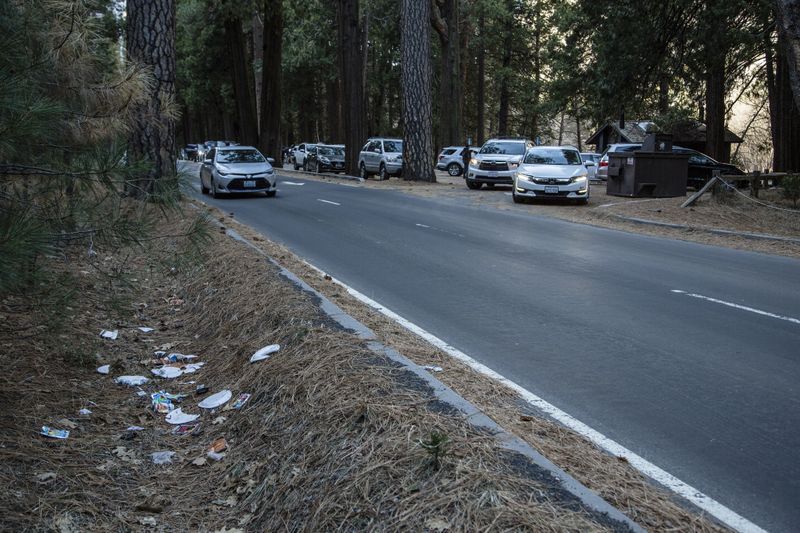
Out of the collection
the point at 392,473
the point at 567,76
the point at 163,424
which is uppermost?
the point at 567,76

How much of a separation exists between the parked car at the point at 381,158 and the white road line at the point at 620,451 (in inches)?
1129

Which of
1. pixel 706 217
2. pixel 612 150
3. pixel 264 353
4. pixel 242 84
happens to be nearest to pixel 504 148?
pixel 612 150

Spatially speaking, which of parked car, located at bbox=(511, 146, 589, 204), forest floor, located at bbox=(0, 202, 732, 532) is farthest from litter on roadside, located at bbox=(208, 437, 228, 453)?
parked car, located at bbox=(511, 146, 589, 204)

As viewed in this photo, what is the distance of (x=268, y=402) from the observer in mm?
4629

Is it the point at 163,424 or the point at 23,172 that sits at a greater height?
the point at 23,172

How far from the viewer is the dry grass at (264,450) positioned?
3.14 m

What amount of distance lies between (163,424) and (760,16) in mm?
22192

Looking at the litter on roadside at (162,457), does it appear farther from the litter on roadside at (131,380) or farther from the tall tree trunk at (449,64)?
the tall tree trunk at (449,64)

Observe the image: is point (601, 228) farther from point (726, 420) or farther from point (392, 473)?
point (392, 473)

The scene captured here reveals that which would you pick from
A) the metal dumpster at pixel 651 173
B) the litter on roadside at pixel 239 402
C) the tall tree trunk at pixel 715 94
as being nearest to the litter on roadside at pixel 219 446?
the litter on roadside at pixel 239 402

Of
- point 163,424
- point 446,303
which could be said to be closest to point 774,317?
point 446,303

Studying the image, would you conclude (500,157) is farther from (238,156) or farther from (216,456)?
(216,456)

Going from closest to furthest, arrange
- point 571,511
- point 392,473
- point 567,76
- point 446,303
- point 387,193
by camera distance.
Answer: point 571,511
point 392,473
point 446,303
point 387,193
point 567,76

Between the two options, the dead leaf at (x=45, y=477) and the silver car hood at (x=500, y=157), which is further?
the silver car hood at (x=500, y=157)
